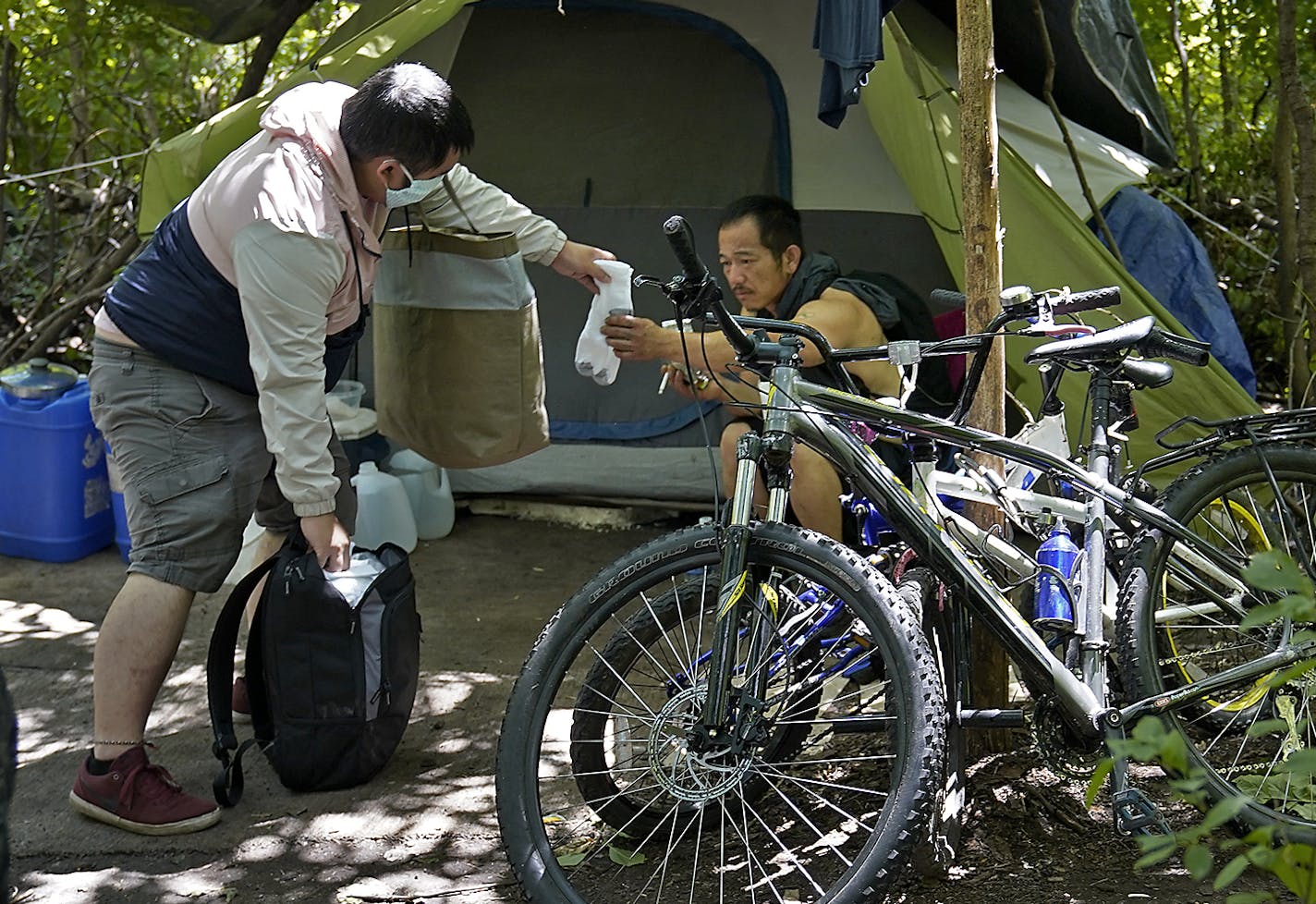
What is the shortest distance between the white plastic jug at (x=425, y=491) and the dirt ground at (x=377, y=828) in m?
0.92

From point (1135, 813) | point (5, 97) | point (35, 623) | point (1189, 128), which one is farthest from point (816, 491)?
point (5, 97)

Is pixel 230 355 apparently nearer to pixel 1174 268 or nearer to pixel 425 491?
pixel 425 491

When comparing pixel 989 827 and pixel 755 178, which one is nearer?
pixel 989 827

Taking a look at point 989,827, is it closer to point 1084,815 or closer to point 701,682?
point 1084,815

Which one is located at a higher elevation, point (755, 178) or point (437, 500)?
point (755, 178)

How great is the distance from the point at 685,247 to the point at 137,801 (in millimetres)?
1568

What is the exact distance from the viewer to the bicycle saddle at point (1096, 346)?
2.35 m

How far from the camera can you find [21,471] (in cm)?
434

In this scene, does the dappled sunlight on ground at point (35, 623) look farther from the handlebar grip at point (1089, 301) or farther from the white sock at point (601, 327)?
the handlebar grip at point (1089, 301)

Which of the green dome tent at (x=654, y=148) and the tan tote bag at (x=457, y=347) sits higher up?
the green dome tent at (x=654, y=148)

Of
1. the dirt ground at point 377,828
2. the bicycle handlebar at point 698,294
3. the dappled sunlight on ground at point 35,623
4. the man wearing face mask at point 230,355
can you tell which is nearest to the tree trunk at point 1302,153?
the dirt ground at point 377,828

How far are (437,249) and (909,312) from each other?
1176 millimetres

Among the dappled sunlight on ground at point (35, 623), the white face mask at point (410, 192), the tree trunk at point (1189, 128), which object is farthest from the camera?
the tree trunk at point (1189, 128)

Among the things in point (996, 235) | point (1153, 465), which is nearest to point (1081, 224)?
point (996, 235)
